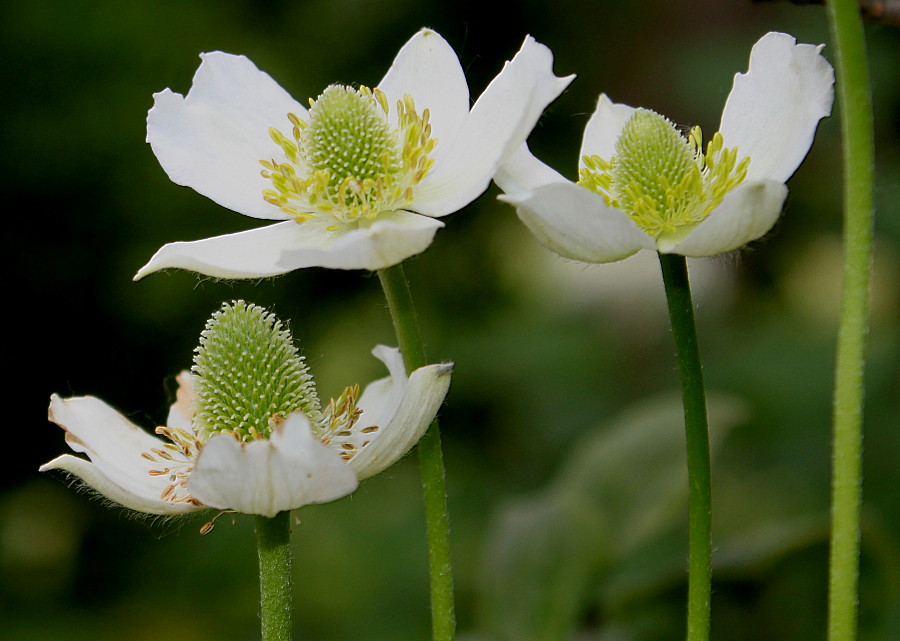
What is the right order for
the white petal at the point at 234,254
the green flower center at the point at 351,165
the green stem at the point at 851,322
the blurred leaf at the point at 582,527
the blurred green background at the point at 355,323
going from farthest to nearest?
the blurred green background at the point at 355,323, the blurred leaf at the point at 582,527, the green flower center at the point at 351,165, the white petal at the point at 234,254, the green stem at the point at 851,322

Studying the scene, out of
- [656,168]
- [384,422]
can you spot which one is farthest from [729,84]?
[384,422]

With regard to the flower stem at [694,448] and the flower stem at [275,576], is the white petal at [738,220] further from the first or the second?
the flower stem at [275,576]

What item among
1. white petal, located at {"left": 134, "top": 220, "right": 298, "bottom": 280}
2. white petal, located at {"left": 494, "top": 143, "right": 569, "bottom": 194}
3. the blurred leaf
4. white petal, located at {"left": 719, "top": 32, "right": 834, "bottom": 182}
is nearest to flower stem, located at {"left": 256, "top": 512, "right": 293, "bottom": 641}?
white petal, located at {"left": 134, "top": 220, "right": 298, "bottom": 280}

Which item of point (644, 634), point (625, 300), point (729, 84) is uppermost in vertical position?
point (729, 84)

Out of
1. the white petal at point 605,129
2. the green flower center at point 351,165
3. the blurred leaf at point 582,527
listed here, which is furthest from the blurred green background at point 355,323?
the green flower center at point 351,165

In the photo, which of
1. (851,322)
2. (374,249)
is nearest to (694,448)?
(851,322)

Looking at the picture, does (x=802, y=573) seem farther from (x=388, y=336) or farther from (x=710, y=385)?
(x=388, y=336)
